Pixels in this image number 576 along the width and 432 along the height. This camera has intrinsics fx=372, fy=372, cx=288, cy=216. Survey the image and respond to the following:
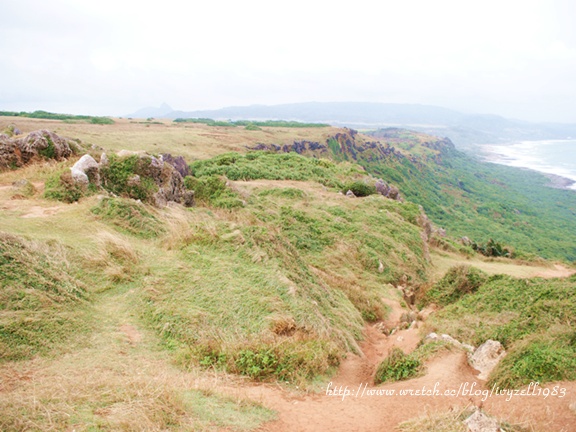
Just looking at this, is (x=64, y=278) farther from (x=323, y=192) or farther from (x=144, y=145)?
(x=144, y=145)

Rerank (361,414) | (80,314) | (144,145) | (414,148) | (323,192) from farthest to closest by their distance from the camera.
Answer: (414,148)
(144,145)
(323,192)
(80,314)
(361,414)

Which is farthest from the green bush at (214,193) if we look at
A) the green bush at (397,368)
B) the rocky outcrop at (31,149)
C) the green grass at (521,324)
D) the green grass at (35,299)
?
the green bush at (397,368)

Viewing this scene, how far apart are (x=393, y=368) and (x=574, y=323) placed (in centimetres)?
358

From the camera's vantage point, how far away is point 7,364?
4.79 metres

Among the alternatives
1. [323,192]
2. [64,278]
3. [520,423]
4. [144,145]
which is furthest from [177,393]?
[144,145]

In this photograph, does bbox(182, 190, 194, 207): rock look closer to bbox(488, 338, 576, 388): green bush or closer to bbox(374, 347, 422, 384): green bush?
bbox(374, 347, 422, 384): green bush

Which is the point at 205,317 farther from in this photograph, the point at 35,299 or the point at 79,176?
the point at 79,176

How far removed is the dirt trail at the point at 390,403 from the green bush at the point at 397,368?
0.66 feet

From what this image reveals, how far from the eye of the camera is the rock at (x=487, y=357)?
663 centimetres

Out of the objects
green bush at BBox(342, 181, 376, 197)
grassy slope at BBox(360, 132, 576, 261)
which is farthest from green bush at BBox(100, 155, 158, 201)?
grassy slope at BBox(360, 132, 576, 261)

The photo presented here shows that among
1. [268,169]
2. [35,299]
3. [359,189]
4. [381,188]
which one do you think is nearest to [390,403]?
[35,299]

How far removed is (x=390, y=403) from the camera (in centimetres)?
546

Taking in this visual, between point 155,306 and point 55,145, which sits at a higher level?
point 55,145

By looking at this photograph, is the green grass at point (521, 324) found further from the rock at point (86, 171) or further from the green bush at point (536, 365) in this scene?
the rock at point (86, 171)
